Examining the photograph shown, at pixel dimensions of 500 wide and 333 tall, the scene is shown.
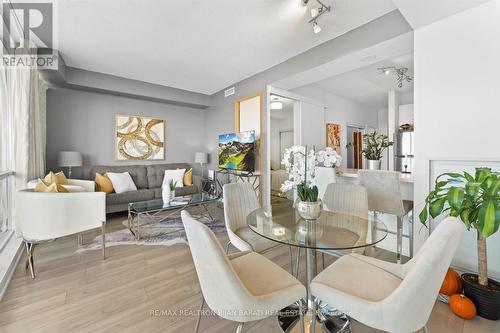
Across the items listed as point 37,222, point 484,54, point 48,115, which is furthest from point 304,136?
point 48,115

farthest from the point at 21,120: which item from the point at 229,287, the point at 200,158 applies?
the point at 229,287

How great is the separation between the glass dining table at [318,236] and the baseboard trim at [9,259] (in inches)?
85.4

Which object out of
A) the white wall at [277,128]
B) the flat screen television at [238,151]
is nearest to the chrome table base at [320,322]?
the flat screen television at [238,151]

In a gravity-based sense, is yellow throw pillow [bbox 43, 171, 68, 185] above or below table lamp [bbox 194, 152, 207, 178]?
below

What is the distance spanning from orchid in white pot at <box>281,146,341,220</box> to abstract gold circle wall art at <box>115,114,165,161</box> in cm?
418

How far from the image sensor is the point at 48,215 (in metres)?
2.01

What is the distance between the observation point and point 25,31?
8.18ft

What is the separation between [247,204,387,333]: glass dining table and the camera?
127 cm

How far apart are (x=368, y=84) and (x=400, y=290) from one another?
4610 millimetres

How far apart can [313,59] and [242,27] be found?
3.58 ft

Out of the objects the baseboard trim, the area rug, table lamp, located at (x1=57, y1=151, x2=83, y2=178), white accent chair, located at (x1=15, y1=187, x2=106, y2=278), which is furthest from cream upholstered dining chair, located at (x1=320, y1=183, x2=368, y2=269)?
table lamp, located at (x1=57, y1=151, x2=83, y2=178)

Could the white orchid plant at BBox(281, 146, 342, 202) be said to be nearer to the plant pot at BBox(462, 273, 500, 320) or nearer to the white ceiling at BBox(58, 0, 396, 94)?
the plant pot at BBox(462, 273, 500, 320)

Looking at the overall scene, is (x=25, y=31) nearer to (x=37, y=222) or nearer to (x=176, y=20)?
(x=176, y=20)

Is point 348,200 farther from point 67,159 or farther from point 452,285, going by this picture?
point 67,159
